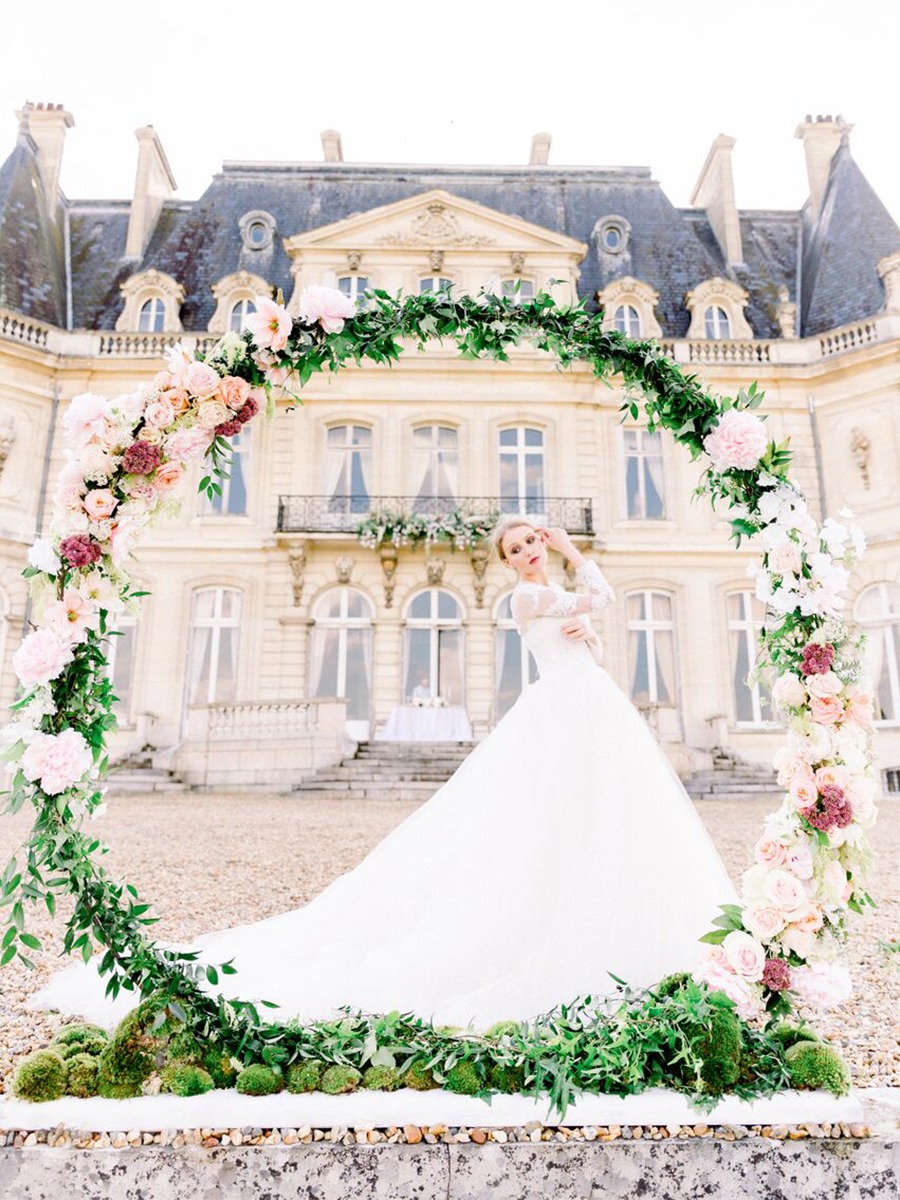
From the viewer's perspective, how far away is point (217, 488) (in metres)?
2.55

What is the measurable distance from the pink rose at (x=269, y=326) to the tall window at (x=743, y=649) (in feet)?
41.7

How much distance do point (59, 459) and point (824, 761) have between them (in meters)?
14.7

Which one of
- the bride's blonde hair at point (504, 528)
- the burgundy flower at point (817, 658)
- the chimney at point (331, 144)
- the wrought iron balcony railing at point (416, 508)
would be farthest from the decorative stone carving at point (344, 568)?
the burgundy flower at point (817, 658)

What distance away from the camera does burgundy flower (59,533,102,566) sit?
2141 mm

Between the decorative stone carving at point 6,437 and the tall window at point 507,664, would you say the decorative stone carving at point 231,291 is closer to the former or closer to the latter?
the decorative stone carving at point 6,437

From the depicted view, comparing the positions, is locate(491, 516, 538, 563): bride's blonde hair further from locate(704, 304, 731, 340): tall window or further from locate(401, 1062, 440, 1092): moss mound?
locate(704, 304, 731, 340): tall window

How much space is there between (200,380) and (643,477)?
13.4 m

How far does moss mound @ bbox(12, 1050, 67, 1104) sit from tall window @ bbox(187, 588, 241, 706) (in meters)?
12.1

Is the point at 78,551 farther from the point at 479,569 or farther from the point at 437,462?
the point at 437,462

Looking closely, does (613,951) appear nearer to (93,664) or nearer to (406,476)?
(93,664)

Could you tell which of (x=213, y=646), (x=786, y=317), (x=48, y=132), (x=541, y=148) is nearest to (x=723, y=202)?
(x=786, y=317)

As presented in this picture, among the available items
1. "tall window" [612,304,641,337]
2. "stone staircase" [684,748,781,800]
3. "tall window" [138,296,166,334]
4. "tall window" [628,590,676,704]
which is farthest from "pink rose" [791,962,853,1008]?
"tall window" [138,296,166,334]

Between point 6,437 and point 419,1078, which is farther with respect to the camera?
point 6,437

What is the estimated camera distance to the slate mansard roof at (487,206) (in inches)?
606
